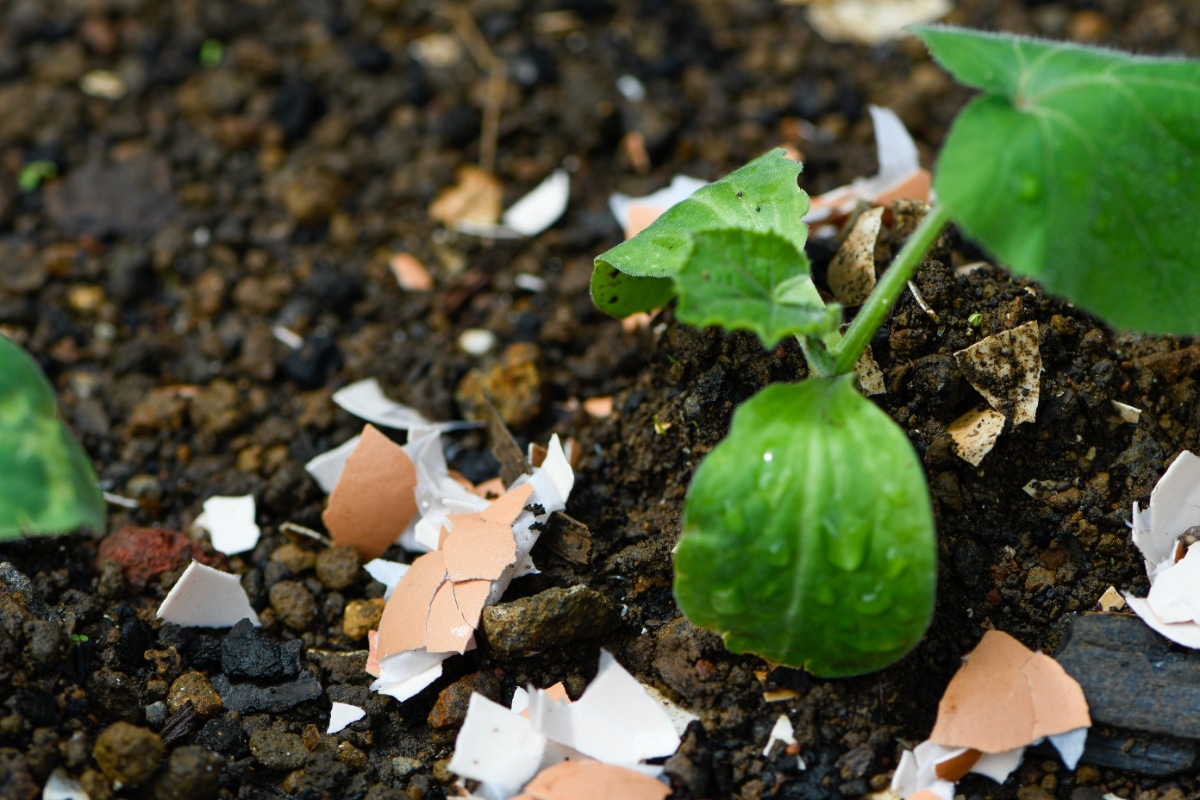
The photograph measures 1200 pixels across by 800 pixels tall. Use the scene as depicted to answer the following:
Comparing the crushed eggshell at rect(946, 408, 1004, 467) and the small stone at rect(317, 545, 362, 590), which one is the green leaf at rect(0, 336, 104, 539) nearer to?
the small stone at rect(317, 545, 362, 590)

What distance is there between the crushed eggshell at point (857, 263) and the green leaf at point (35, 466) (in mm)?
1239

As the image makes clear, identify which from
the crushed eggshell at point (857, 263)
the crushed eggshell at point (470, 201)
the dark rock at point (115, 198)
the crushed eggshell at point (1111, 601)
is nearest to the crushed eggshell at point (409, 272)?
the crushed eggshell at point (470, 201)

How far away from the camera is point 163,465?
84.5 inches

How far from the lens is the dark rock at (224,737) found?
5.24 feet

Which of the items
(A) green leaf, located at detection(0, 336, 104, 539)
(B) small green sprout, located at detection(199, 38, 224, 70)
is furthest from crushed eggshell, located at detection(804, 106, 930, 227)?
(B) small green sprout, located at detection(199, 38, 224, 70)

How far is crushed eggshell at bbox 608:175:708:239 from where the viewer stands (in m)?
2.28

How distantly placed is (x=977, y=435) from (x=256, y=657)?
4.09 ft

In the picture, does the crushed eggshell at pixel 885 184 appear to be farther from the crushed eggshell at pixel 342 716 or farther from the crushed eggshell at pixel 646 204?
the crushed eggshell at pixel 342 716

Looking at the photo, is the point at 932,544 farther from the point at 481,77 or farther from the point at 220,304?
the point at 481,77

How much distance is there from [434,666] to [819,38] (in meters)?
2.18

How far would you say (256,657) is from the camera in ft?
5.69

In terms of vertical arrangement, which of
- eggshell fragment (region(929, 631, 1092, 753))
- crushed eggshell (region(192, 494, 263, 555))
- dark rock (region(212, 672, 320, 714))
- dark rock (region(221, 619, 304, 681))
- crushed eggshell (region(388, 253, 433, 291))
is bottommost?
crushed eggshell (region(192, 494, 263, 555))

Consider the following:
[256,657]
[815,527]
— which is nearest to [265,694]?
[256,657]

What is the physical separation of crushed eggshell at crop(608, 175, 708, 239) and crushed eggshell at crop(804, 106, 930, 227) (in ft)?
0.90
